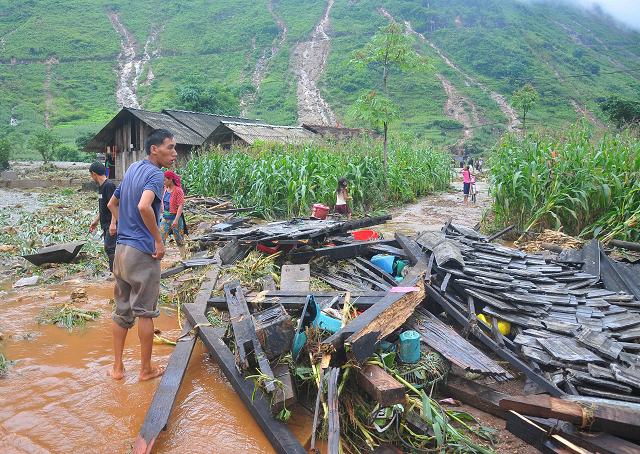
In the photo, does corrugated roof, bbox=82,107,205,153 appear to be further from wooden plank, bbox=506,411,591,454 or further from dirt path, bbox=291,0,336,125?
dirt path, bbox=291,0,336,125

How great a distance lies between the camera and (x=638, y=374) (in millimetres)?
2793

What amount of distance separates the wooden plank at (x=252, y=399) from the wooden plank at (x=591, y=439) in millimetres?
1590

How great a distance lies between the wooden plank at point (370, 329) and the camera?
108 inches

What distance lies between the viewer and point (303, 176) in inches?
403

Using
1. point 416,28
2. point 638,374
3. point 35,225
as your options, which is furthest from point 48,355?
point 416,28

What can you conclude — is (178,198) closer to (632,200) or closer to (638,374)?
(638,374)

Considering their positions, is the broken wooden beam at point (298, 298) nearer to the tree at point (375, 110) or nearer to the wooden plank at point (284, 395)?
the wooden plank at point (284, 395)

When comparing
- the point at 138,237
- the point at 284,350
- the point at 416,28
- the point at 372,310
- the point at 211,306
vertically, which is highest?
the point at 416,28

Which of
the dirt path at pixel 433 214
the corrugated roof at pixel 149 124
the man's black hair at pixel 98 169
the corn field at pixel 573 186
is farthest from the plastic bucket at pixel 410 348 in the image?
the corrugated roof at pixel 149 124

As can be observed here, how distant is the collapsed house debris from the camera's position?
254 cm

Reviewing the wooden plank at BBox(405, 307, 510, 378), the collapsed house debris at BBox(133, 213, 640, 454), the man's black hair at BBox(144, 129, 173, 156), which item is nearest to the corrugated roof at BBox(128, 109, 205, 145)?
the collapsed house debris at BBox(133, 213, 640, 454)

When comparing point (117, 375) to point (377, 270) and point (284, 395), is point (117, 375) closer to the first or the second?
point (284, 395)

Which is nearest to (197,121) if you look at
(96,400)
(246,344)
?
(96,400)

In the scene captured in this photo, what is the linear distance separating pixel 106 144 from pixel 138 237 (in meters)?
21.2
